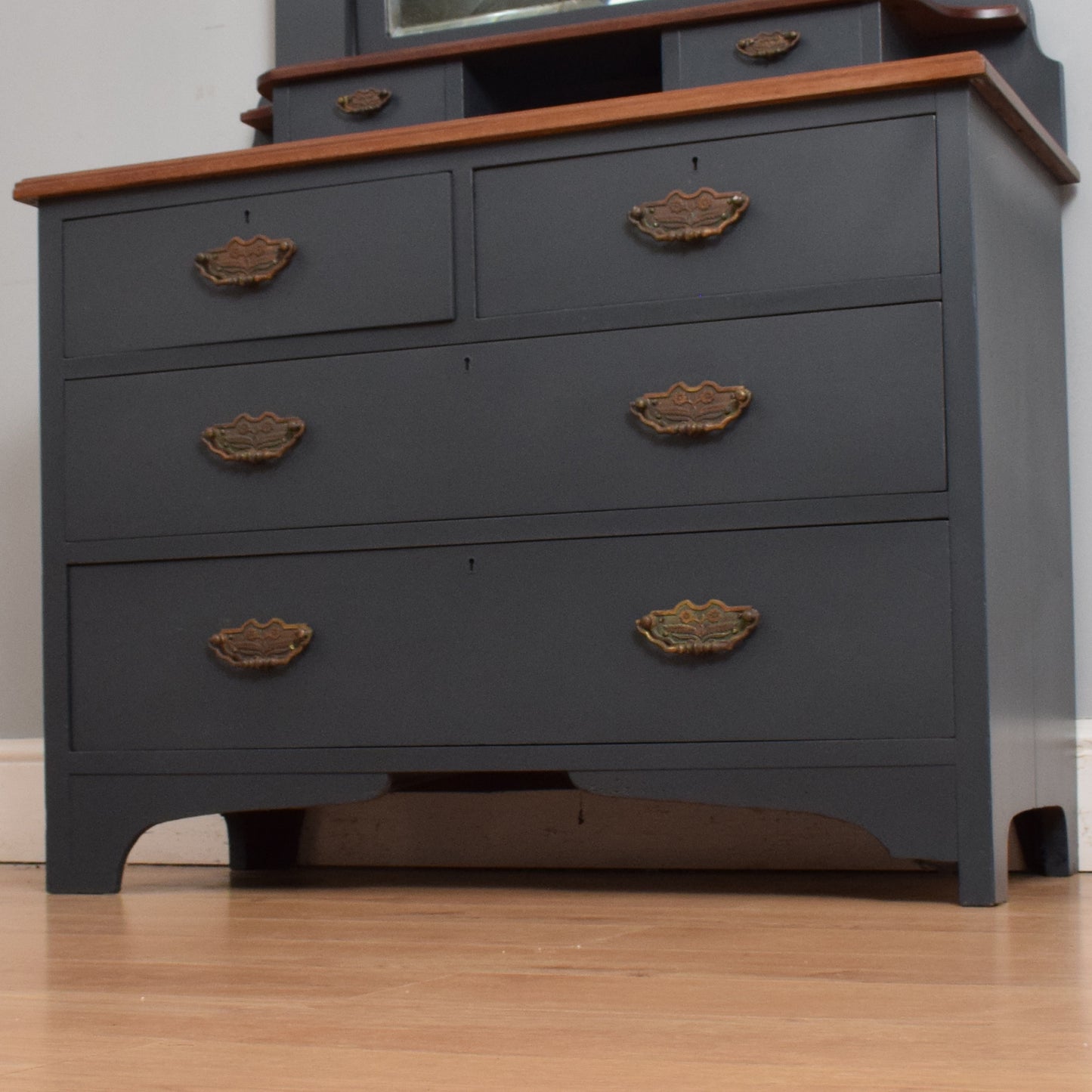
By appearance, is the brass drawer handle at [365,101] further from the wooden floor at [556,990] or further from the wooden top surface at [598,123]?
the wooden floor at [556,990]

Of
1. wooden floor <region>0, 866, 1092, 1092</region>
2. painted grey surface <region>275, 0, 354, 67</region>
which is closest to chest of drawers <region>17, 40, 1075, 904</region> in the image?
wooden floor <region>0, 866, 1092, 1092</region>

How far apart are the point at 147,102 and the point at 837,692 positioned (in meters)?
1.52

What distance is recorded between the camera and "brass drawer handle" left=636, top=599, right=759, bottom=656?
1.60m

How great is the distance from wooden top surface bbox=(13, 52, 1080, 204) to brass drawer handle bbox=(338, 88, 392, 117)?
28cm

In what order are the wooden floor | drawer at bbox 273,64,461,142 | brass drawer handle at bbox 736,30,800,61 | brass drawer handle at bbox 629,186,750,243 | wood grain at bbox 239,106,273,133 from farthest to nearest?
1. wood grain at bbox 239,106,273,133
2. drawer at bbox 273,64,461,142
3. brass drawer handle at bbox 736,30,800,61
4. brass drawer handle at bbox 629,186,750,243
5. the wooden floor

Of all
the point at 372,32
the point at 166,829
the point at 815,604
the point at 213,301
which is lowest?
the point at 166,829

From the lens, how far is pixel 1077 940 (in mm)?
1277

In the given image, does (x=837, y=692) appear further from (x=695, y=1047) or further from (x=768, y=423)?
(x=695, y=1047)

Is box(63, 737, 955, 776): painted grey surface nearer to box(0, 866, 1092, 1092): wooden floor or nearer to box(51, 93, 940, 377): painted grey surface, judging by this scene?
box(0, 866, 1092, 1092): wooden floor

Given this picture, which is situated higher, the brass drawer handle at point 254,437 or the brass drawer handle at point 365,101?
the brass drawer handle at point 365,101

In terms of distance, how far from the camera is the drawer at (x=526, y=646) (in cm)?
156

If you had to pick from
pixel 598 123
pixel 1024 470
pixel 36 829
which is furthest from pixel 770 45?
pixel 36 829

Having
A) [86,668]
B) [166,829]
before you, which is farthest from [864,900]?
[166,829]

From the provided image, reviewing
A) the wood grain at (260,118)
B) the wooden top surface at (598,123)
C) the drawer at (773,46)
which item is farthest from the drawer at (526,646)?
the wood grain at (260,118)
